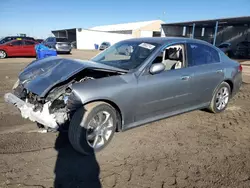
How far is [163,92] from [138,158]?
1258mm

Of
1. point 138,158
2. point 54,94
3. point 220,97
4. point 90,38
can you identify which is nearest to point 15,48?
point 54,94

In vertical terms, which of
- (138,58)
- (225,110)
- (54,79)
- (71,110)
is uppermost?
(138,58)

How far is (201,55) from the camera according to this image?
16.1 feet

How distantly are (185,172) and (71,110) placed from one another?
1782 mm

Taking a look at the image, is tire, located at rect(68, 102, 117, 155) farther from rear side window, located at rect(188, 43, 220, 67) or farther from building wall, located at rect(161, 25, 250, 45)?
building wall, located at rect(161, 25, 250, 45)

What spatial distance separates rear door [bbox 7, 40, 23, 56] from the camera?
19.2 m

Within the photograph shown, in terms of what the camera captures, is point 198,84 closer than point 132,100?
No

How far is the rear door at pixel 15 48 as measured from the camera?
63.1 ft

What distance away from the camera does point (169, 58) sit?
4934 millimetres

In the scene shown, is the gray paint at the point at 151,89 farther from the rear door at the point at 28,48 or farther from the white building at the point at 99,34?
the white building at the point at 99,34

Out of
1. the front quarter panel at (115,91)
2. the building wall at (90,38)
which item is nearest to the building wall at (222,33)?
the building wall at (90,38)

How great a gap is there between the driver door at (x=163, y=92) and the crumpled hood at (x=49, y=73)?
0.52 meters

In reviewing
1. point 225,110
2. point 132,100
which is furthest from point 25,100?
point 225,110

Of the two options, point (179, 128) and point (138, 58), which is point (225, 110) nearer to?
point (179, 128)
